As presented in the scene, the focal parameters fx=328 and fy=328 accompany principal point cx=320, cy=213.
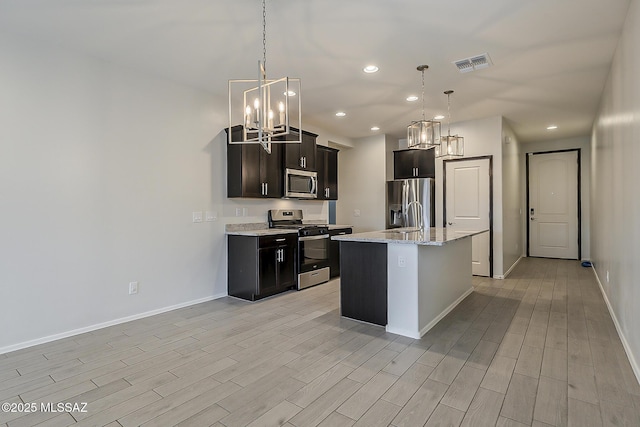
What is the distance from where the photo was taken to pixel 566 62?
133 inches

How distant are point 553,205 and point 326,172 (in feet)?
17.9

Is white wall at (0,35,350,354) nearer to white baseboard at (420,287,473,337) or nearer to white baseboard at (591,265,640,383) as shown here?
white baseboard at (420,287,473,337)

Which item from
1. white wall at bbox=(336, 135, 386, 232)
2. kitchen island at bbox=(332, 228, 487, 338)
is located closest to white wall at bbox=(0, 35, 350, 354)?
kitchen island at bbox=(332, 228, 487, 338)

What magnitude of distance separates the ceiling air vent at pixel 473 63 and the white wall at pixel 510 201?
2.48m

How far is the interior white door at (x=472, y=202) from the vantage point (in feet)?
18.0

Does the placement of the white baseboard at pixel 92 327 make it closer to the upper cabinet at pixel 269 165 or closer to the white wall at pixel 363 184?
the upper cabinet at pixel 269 165

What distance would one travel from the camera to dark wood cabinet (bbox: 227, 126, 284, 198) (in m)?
4.28

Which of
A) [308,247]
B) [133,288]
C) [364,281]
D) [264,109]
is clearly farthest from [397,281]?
[133,288]

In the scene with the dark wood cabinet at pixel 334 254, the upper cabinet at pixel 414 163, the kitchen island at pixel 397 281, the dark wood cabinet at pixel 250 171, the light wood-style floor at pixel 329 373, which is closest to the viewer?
the light wood-style floor at pixel 329 373

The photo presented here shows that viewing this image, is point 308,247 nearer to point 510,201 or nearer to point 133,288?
point 133,288

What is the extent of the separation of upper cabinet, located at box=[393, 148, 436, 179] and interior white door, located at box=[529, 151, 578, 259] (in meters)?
3.23

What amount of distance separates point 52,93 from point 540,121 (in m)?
6.87

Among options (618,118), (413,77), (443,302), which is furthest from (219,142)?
(618,118)

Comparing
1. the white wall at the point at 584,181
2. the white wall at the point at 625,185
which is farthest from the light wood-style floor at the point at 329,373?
the white wall at the point at 584,181
